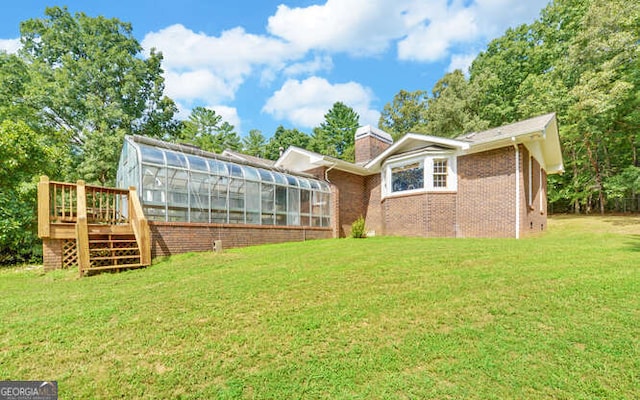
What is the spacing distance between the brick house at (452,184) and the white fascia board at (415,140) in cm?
4

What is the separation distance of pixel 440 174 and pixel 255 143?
32.2m

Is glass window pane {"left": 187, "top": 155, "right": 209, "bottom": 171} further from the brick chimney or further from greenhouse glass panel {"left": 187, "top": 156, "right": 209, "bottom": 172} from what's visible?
the brick chimney

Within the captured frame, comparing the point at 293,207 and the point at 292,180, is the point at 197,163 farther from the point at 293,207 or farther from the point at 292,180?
the point at 293,207

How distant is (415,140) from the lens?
1305cm

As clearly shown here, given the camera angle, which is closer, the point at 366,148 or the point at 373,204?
the point at 373,204

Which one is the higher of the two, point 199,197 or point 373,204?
point 199,197

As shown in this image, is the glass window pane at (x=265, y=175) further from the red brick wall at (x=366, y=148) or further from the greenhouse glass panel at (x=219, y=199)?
the red brick wall at (x=366, y=148)

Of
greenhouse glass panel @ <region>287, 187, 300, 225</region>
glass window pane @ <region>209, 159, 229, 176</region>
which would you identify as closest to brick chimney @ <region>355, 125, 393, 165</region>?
greenhouse glass panel @ <region>287, 187, 300, 225</region>

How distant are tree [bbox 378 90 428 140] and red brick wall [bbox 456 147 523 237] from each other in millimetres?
21315

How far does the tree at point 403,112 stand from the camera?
1260 inches

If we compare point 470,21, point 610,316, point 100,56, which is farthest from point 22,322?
point 100,56

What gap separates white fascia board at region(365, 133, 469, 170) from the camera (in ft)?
37.8

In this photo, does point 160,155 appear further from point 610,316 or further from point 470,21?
point 470,21

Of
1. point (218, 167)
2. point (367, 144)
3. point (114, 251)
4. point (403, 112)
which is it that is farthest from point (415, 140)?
point (403, 112)
